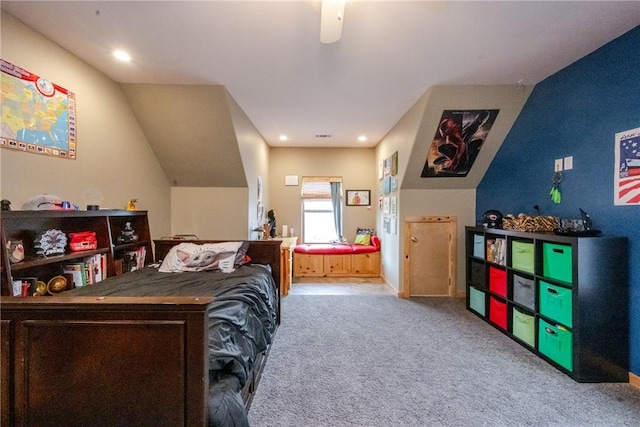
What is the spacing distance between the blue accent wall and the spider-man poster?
36cm

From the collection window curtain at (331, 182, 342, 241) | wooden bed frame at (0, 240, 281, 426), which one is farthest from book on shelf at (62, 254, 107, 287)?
window curtain at (331, 182, 342, 241)

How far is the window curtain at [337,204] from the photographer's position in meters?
5.97

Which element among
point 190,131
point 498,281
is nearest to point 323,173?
point 190,131

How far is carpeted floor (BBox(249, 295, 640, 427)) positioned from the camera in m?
1.78

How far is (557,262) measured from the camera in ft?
7.86

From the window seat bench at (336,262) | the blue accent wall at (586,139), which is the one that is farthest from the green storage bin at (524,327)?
the window seat bench at (336,262)

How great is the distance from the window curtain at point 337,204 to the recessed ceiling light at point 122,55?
406 centimetres

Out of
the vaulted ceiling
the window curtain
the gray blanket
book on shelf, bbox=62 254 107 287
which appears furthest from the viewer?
the window curtain

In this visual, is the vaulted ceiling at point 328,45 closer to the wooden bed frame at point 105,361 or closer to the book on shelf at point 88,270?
the book on shelf at point 88,270

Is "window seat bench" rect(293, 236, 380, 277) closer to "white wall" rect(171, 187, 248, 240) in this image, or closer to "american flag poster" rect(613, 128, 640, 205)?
"white wall" rect(171, 187, 248, 240)

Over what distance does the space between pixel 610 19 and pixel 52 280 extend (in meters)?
4.37

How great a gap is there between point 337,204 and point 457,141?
277cm

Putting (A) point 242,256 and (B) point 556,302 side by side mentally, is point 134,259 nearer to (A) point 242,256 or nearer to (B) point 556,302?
(A) point 242,256

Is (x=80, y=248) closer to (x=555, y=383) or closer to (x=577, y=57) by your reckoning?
(x=555, y=383)
